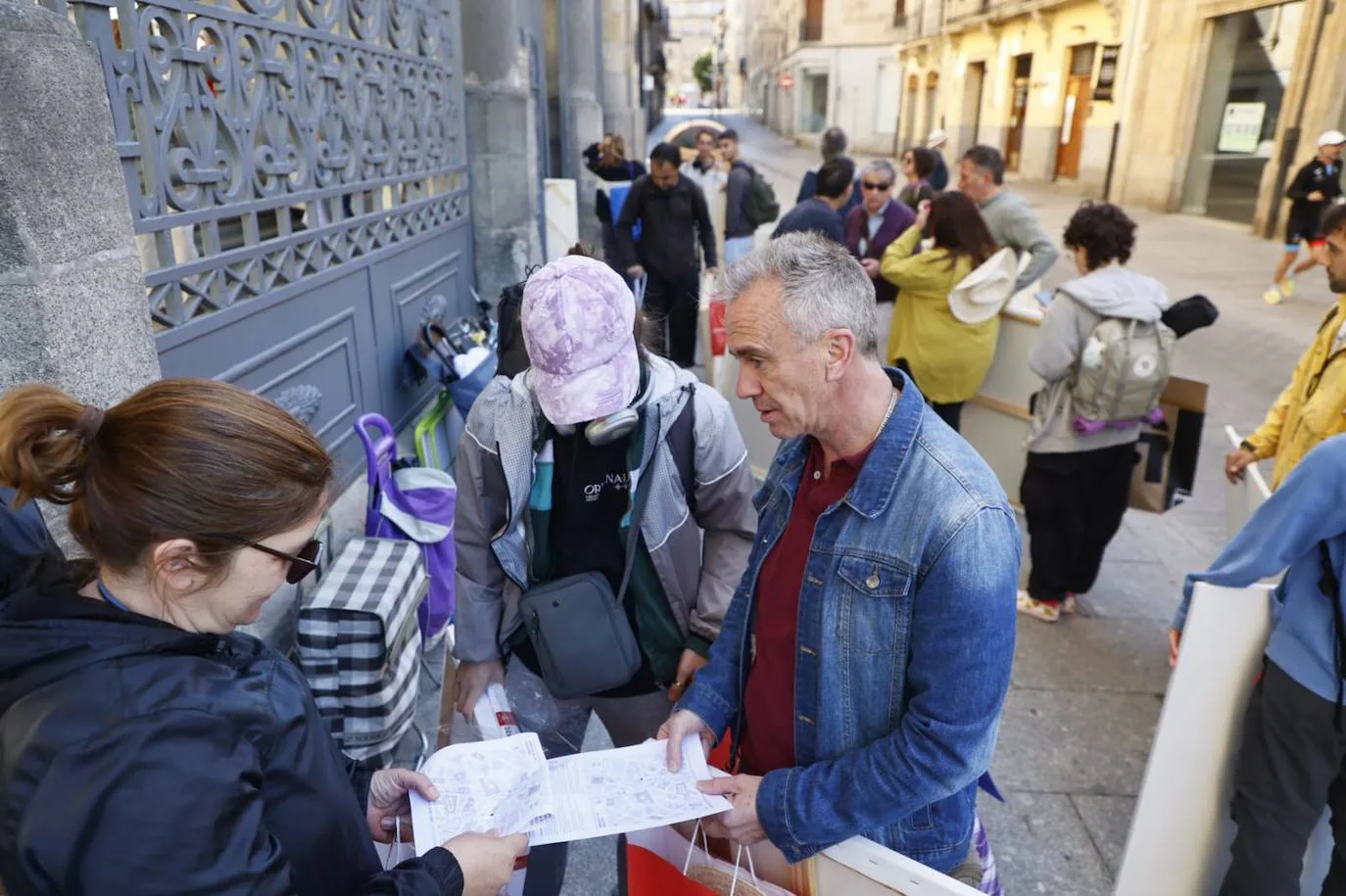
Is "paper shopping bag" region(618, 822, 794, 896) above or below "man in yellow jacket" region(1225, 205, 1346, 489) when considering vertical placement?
below

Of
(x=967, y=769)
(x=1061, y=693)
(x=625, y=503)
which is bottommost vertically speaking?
(x=1061, y=693)

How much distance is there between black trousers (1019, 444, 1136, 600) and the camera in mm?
3902

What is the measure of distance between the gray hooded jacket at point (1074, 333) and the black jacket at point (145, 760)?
3415 mm

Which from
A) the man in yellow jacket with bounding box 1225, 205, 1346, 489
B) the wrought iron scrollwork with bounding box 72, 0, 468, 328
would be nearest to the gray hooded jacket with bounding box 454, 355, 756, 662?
the wrought iron scrollwork with bounding box 72, 0, 468, 328

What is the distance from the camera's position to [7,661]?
3.35 ft

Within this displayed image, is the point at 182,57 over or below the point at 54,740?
over

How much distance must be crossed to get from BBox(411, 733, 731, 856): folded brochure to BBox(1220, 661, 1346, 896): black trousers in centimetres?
134

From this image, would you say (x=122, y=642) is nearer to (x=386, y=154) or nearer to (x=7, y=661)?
(x=7, y=661)

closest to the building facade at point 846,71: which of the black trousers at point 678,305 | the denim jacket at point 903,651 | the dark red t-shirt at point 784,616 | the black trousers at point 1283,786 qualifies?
the black trousers at point 678,305

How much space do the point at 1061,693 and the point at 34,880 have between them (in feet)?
11.7

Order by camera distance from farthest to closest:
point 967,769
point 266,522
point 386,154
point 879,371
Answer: point 386,154 < point 879,371 < point 967,769 < point 266,522

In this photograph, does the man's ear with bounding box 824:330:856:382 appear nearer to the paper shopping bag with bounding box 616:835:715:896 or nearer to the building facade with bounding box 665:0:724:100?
the paper shopping bag with bounding box 616:835:715:896

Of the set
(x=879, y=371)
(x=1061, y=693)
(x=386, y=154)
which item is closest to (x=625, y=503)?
(x=879, y=371)

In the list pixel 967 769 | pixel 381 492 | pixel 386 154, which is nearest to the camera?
pixel 967 769
